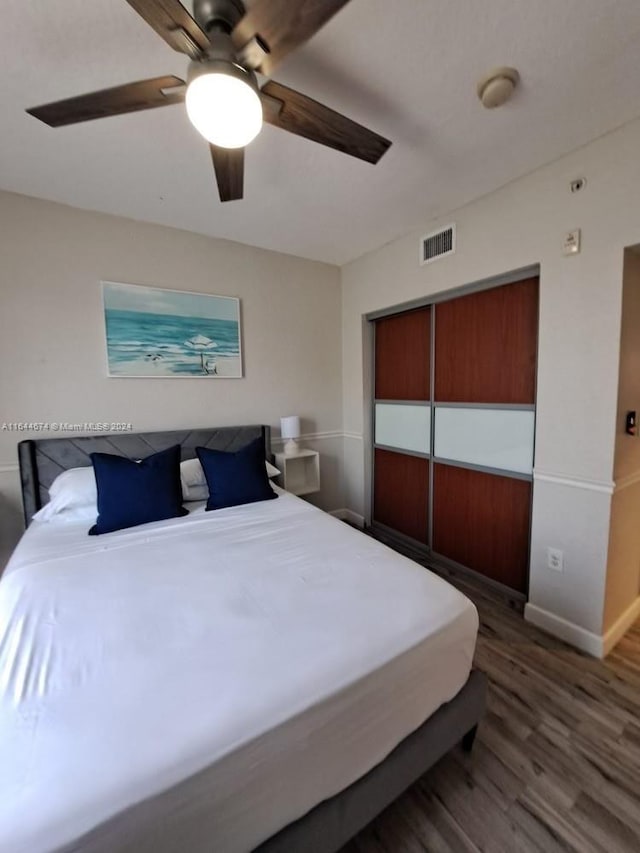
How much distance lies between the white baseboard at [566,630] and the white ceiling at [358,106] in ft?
8.19

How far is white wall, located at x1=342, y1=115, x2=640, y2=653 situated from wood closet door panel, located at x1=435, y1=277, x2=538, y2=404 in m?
0.15

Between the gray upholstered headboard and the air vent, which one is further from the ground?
the air vent

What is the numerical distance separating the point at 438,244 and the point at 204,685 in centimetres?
278

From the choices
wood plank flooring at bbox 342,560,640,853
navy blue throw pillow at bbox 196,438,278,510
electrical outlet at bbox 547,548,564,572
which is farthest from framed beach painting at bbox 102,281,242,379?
wood plank flooring at bbox 342,560,640,853

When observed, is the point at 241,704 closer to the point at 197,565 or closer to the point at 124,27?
the point at 197,565

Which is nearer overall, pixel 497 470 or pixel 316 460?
pixel 497 470

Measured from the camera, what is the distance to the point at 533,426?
211 centimetres

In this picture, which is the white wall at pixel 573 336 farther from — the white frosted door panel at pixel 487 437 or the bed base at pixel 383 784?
the bed base at pixel 383 784

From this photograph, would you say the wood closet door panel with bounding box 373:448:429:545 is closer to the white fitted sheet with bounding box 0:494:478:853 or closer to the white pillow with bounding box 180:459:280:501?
the white fitted sheet with bounding box 0:494:478:853

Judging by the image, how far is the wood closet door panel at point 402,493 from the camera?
2.94 m

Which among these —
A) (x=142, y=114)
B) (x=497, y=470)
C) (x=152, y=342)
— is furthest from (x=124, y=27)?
(x=497, y=470)

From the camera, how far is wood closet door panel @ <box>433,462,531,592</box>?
225 cm

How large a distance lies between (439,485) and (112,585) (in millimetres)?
2251

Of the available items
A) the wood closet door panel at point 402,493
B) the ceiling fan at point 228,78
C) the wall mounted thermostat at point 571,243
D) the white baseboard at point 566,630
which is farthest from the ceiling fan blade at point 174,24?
the white baseboard at point 566,630
